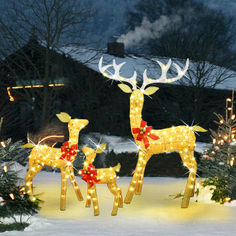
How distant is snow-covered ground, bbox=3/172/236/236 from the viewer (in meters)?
7.66

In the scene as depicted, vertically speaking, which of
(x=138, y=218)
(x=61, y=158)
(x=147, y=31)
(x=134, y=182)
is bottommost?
(x=138, y=218)

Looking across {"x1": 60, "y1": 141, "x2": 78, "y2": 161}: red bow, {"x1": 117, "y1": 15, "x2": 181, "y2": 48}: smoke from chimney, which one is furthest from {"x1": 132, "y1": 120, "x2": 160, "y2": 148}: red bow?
{"x1": 117, "y1": 15, "x2": 181, "y2": 48}: smoke from chimney

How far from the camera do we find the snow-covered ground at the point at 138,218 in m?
7.66

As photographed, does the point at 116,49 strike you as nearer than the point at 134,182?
No

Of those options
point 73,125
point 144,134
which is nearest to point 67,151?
point 73,125

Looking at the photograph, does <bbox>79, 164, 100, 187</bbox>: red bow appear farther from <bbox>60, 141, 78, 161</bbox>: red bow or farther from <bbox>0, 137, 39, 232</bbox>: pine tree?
<bbox>0, 137, 39, 232</bbox>: pine tree

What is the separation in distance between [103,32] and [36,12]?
115 feet

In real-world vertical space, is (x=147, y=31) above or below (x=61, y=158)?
above

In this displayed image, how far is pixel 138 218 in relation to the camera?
866 cm

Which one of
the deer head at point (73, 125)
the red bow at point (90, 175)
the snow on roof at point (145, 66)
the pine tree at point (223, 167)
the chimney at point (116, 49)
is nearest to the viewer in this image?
the red bow at point (90, 175)

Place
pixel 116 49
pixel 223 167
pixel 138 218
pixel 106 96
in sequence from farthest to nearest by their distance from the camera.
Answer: pixel 116 49
pixel 106 96
pixel 223 167
pixel 138 218

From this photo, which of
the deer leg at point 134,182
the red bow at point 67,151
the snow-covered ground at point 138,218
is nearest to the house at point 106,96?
the snow-covered ground at point 138,218

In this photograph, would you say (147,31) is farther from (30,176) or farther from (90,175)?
(90,175)

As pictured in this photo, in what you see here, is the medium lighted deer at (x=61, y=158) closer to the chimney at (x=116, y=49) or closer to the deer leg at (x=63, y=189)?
the deer leg at (x=63, y=189)
